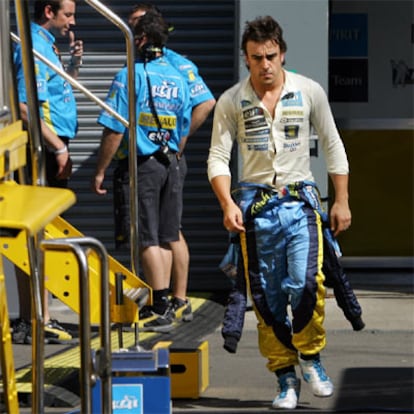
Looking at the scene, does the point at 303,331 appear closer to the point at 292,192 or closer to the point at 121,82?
the point at 292,192

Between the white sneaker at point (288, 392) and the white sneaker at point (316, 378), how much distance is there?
0.25ft

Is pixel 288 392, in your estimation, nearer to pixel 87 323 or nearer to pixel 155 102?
pixel 155 102

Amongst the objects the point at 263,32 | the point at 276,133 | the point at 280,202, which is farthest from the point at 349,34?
the point at 280,202

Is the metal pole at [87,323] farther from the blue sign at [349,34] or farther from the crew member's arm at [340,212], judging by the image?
the blue sign at [349,34]

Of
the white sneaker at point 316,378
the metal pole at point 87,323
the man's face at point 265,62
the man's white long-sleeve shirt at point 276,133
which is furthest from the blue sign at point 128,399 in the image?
the metal pole at point 87,323

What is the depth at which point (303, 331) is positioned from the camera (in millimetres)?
6469

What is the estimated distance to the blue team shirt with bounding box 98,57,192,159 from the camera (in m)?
8.52

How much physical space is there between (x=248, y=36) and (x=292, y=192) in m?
0.80

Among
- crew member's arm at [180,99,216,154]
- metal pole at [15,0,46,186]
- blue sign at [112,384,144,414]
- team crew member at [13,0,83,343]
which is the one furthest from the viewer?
crew member's arm at [180,99,216,154]

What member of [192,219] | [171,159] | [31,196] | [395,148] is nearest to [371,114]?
[395,148]

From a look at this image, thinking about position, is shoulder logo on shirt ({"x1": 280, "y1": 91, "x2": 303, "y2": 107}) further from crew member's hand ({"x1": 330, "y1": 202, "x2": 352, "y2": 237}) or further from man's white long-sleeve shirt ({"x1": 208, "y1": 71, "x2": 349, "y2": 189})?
crew member's hand ({"x1": 330, "y1": 202, "x2": 352, "y2": 237})

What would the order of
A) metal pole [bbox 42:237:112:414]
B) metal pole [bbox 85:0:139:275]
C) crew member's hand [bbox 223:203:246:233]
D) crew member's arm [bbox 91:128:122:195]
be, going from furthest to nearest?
crew member's arm [bbox 91:128:122:195], metal pole [bbox 85:0:139:275], crew member's hand [bbox 223:203:246:233], metal pole [bbox 42:237:112:414]

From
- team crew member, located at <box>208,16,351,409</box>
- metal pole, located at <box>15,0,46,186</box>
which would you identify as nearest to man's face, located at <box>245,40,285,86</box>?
team crew member, located at <box>208,16,351,409</box>

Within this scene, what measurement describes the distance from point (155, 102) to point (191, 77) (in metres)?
0.51
